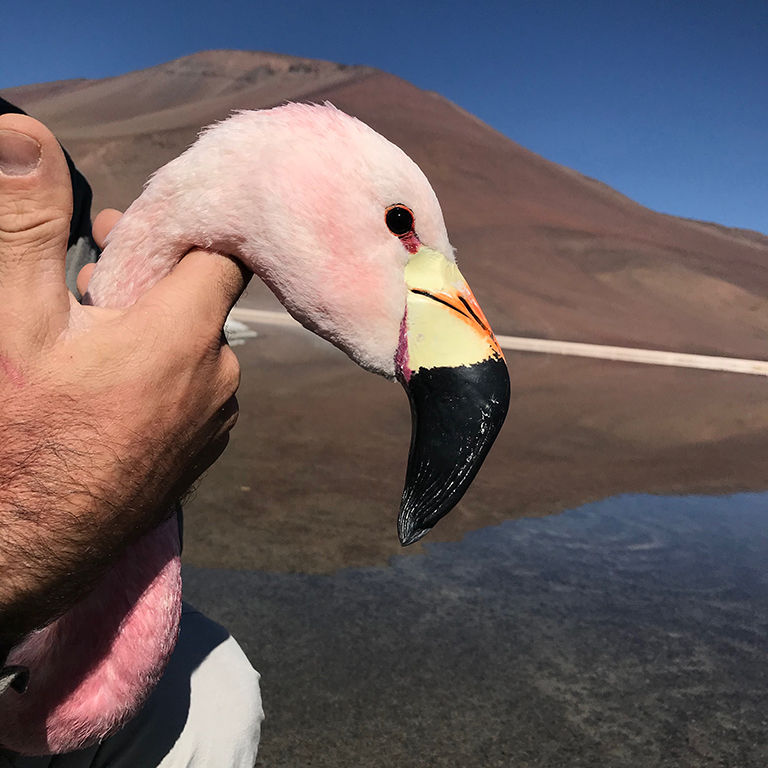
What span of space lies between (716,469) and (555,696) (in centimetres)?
406

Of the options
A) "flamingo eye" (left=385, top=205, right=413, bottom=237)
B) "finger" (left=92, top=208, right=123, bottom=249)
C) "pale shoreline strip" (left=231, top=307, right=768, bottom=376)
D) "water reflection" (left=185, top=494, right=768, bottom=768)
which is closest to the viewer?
"flamingo eye" (left=385, top=205, right=413, bottom=237)

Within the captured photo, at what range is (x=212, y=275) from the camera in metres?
1.21

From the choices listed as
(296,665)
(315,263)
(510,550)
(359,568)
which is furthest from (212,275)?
(510,550)

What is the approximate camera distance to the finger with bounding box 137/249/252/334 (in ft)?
3.74

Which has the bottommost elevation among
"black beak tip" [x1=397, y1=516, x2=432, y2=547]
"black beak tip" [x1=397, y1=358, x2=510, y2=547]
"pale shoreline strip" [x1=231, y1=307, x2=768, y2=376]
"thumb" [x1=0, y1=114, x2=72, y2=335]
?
"pale shoreline strip" [x1=231, y1=307, x2=768, y2=376]

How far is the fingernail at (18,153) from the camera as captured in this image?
35.9 inches

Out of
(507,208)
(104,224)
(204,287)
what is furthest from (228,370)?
(507,208)

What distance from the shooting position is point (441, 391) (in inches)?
49.2

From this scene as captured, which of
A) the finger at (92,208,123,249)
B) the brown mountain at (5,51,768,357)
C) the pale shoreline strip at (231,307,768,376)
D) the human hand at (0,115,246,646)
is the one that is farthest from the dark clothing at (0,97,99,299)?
the brown mountain at (5,51,768,357)

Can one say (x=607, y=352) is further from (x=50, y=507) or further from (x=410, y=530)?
(x=50, y=507)

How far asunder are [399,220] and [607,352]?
40.4 feet

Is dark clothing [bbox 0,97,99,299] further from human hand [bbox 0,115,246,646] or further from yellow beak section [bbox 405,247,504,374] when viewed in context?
yellow beak section [bbox 405,247,504,374]

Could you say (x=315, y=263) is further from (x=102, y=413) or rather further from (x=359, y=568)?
(x=359, y=568)

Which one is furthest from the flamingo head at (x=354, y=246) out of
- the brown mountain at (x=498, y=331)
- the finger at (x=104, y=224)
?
the brown mountain at (x=498, y=331)
